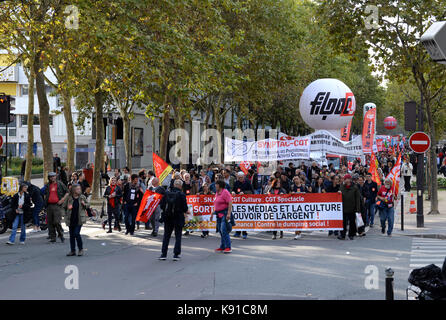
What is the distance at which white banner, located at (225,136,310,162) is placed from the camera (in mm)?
27094

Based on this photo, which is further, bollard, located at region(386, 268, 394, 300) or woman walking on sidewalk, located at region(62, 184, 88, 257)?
woman walking on sidewalk, located at region(62, 184, 88, 257)

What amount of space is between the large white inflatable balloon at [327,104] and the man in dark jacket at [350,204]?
60.1 ft

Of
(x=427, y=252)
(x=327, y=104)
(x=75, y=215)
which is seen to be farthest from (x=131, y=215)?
(x=327, y=104)

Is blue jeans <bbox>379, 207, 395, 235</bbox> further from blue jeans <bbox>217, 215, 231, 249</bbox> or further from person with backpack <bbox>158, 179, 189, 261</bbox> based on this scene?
person with backpack <bbox>158, 179, 189, 261</bbox>

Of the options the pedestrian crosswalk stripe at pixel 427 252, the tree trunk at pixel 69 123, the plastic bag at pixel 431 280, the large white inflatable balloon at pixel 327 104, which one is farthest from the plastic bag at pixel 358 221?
the large white inflatable balloon at pixel 327 104

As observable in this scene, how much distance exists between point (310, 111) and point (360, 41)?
39.7 feet

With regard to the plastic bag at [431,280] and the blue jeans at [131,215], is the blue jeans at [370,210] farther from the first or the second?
the plastic bag at [431,280]

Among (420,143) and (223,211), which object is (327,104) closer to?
(420,143)

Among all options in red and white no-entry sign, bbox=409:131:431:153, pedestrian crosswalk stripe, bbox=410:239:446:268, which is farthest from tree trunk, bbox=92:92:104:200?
pedestrian crosswalk stripe, bbox=410:239:446:268

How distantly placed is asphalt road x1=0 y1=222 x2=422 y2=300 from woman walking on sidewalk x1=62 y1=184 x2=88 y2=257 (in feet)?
1.14

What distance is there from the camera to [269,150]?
90.5 ft

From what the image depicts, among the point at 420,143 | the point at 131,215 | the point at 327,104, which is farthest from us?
the point at 327,104

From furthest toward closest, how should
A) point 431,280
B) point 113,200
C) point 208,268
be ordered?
point 113,200
point 208,268
point 431,280

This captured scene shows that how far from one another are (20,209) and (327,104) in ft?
72.5
